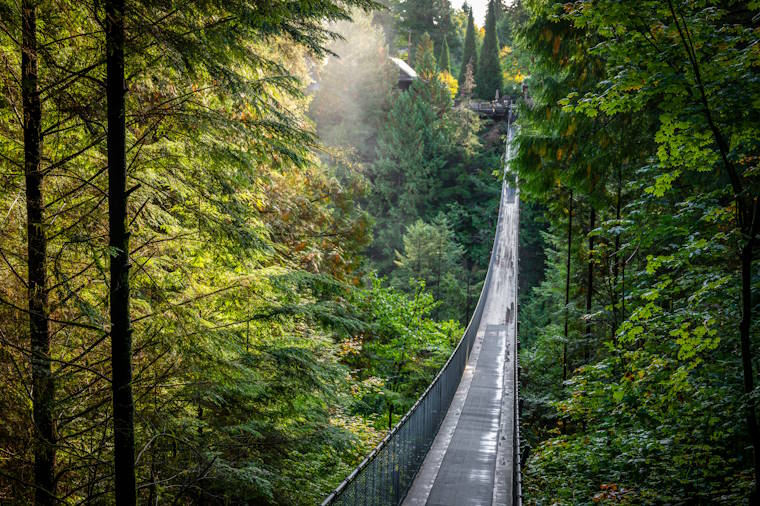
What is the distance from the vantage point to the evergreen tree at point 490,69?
51.5m

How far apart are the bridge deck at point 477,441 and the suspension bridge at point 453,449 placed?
0.05ft

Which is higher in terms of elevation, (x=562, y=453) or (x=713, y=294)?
(x=713, y=294)

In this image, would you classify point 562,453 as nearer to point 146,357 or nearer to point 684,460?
point 684,460

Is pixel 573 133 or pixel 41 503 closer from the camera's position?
pixel 41 503

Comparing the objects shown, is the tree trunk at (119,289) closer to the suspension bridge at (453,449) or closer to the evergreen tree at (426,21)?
the suspension bridge at (453,449)

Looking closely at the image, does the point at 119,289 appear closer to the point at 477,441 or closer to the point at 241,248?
the point at 241,248

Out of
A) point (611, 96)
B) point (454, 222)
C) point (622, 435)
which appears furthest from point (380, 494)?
point (454, 222)

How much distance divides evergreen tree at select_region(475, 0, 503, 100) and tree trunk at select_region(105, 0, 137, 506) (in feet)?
169

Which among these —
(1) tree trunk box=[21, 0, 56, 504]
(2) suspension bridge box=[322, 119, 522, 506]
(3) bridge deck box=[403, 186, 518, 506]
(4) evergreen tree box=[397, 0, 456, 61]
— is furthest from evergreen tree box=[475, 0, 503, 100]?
(1) tree trunk box=[21, 0, 56, 504]

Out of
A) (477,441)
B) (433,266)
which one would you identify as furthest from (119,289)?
(433,266)

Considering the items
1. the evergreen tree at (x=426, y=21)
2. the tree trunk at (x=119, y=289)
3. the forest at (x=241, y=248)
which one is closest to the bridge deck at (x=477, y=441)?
the forest at (x=241, y=248)

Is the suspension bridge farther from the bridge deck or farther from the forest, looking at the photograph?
the forest

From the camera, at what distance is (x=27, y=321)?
3811mm

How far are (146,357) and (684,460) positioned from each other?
18.2 ft
